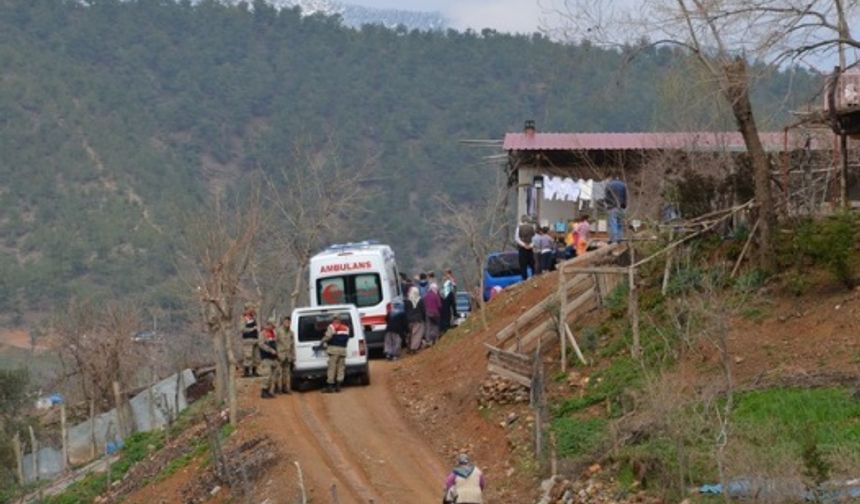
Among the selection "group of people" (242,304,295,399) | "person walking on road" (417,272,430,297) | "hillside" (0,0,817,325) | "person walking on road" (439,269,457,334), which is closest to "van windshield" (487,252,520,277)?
"person walking on road" (417,272,430,297)

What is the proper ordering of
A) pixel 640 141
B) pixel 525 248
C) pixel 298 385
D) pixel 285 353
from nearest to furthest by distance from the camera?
pixel 285 353, pixel 298 385, pixel 525 248, pixel 640 141

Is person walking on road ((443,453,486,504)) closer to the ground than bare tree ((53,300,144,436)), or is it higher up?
higher up

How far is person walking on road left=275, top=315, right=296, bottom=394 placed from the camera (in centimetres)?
3009

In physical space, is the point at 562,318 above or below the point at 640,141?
below

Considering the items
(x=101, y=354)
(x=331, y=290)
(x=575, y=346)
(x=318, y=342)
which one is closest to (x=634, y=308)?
(x=575, y=346)

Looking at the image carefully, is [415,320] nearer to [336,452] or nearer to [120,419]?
[120,419]

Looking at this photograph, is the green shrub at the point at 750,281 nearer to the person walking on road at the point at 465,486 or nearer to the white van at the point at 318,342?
the white van at the point at 318,342

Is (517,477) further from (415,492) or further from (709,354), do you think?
(709,354)

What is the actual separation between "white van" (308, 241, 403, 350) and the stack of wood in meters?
8.65

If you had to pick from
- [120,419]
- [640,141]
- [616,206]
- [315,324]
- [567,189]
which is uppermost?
[640,141]

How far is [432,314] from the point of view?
35094 mm

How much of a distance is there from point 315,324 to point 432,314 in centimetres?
485

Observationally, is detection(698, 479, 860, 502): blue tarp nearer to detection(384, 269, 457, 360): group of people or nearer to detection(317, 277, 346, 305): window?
detection(384, 269, 457, 360): group of people

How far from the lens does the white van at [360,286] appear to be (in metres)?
35.6
